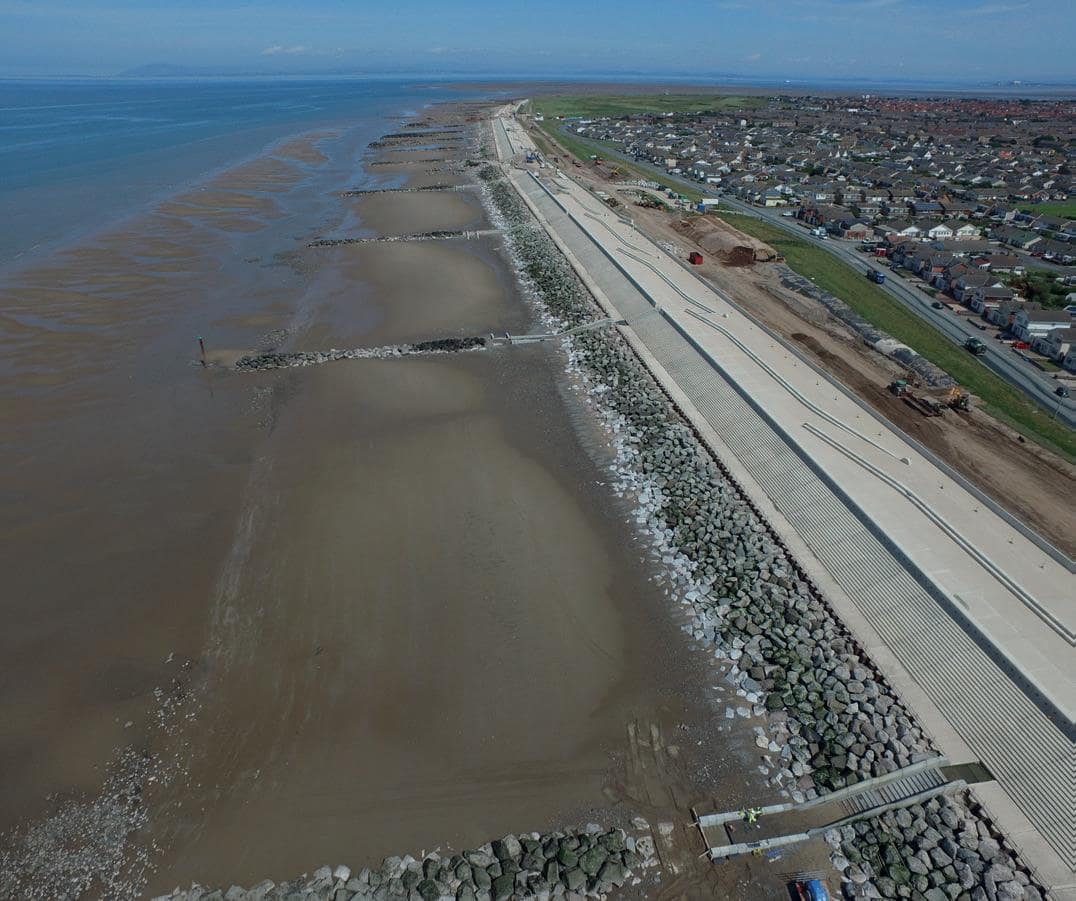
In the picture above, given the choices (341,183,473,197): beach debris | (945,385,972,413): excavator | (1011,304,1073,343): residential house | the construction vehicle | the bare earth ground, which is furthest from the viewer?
(341,183,473,197): beach debris

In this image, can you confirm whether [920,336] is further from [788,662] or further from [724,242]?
[788,662]

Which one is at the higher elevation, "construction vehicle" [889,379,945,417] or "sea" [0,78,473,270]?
"construction vehicle" [889,379,945,417]

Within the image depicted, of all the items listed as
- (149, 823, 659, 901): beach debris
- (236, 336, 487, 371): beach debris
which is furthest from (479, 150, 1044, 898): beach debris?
(236, 336, 487, 371): beach debris

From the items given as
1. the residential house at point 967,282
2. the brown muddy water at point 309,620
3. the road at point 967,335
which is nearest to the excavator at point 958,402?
the road at point 967,335

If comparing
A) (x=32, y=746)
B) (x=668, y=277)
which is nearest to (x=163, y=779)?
(x=32, y=746)

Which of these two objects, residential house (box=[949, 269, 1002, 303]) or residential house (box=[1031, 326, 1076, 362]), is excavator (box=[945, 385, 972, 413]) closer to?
residential house (box=[1031, 326, 1076, 362])

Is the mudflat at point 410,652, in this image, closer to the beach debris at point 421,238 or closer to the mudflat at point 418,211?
the beach debris at point 421,238
